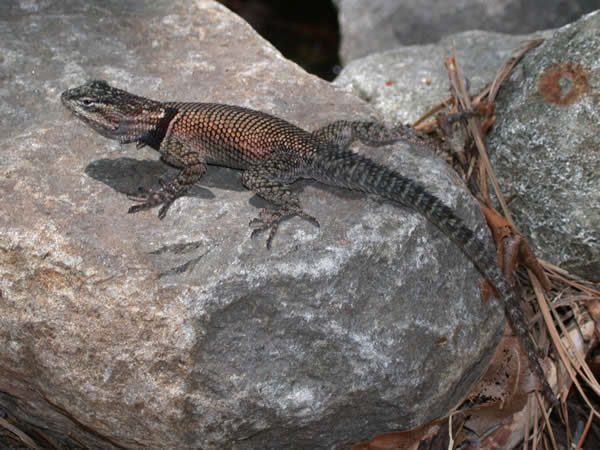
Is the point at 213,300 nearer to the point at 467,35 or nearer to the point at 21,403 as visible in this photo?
the point at 21,403

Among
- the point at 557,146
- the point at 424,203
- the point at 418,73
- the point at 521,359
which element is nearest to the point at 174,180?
the point at 424,203

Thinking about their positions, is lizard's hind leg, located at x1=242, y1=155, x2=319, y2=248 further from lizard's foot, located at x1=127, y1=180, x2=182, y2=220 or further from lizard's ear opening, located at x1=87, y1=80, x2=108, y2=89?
lizard's ear opening, located at x1=87, y1=80, x2=108, y2=89

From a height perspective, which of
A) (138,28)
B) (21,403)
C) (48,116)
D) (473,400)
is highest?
(138,28)

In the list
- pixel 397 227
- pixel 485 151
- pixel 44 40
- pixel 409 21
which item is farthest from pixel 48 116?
pixel 409 21

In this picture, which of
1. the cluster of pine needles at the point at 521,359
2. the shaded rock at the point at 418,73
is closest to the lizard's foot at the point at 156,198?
the cluster of pine needles at the point at 521,359

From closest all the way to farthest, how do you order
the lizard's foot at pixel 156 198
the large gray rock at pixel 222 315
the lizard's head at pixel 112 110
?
1. the large gray rock at pixel 222 315
2. the lizard's foot at pixel 156 198
3. the lizard's head at pixel 112 110

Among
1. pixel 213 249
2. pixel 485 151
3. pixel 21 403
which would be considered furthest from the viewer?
pixel 485 151

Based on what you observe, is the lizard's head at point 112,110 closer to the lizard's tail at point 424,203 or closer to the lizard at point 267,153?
the lizard at point 267,153

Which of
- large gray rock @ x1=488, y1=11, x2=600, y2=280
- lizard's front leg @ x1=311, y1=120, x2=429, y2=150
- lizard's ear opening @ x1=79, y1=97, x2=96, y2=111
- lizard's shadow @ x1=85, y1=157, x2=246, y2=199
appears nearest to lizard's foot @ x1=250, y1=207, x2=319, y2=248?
lizard's shadow @ x1=85, y1=157, x2=246, y2=199
